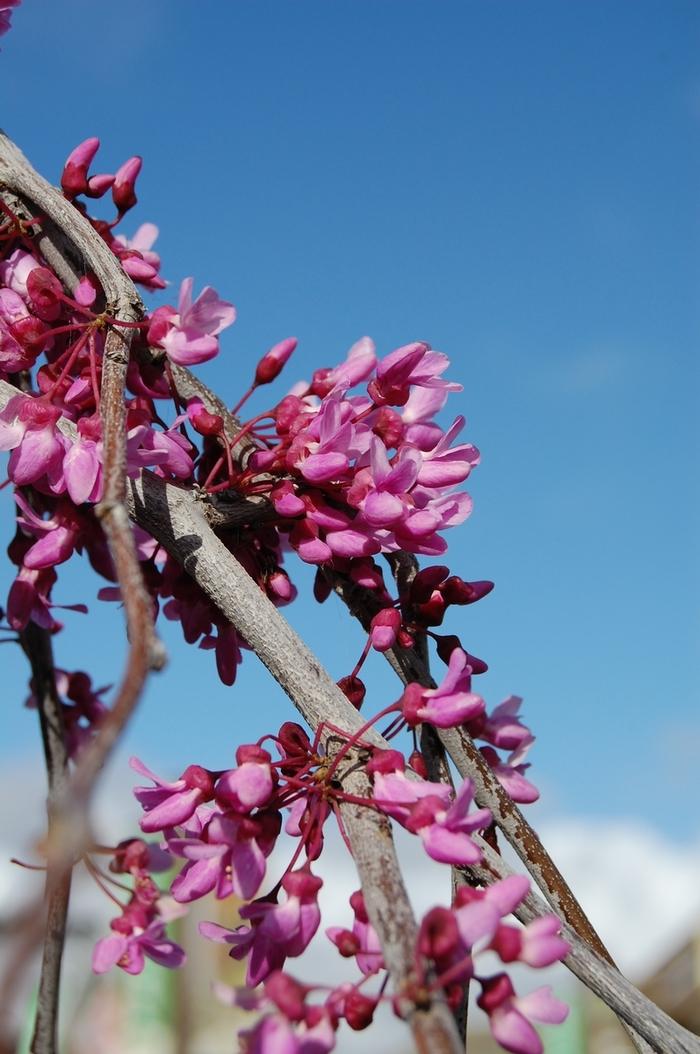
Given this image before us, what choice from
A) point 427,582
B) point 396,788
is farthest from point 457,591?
point 396,788

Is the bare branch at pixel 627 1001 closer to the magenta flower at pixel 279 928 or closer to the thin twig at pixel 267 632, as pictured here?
the thin twig at pixel 267 632

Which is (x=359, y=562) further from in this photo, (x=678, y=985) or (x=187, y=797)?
(x=678, y=985)

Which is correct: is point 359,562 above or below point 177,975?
below

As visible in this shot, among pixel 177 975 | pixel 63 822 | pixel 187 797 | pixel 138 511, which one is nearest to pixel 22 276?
pixel 138 511

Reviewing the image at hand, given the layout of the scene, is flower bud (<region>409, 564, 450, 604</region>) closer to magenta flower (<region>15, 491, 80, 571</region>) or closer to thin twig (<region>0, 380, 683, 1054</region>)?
thin twig (<region>0, 380, 683, 1054</region>)

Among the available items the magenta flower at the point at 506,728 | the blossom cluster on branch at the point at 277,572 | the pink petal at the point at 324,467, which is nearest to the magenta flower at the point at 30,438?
the blossom cluster on branch at the point at 277,572

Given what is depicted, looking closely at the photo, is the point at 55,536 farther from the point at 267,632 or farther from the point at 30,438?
the point at 267,632

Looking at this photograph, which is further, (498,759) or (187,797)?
(498,759)
